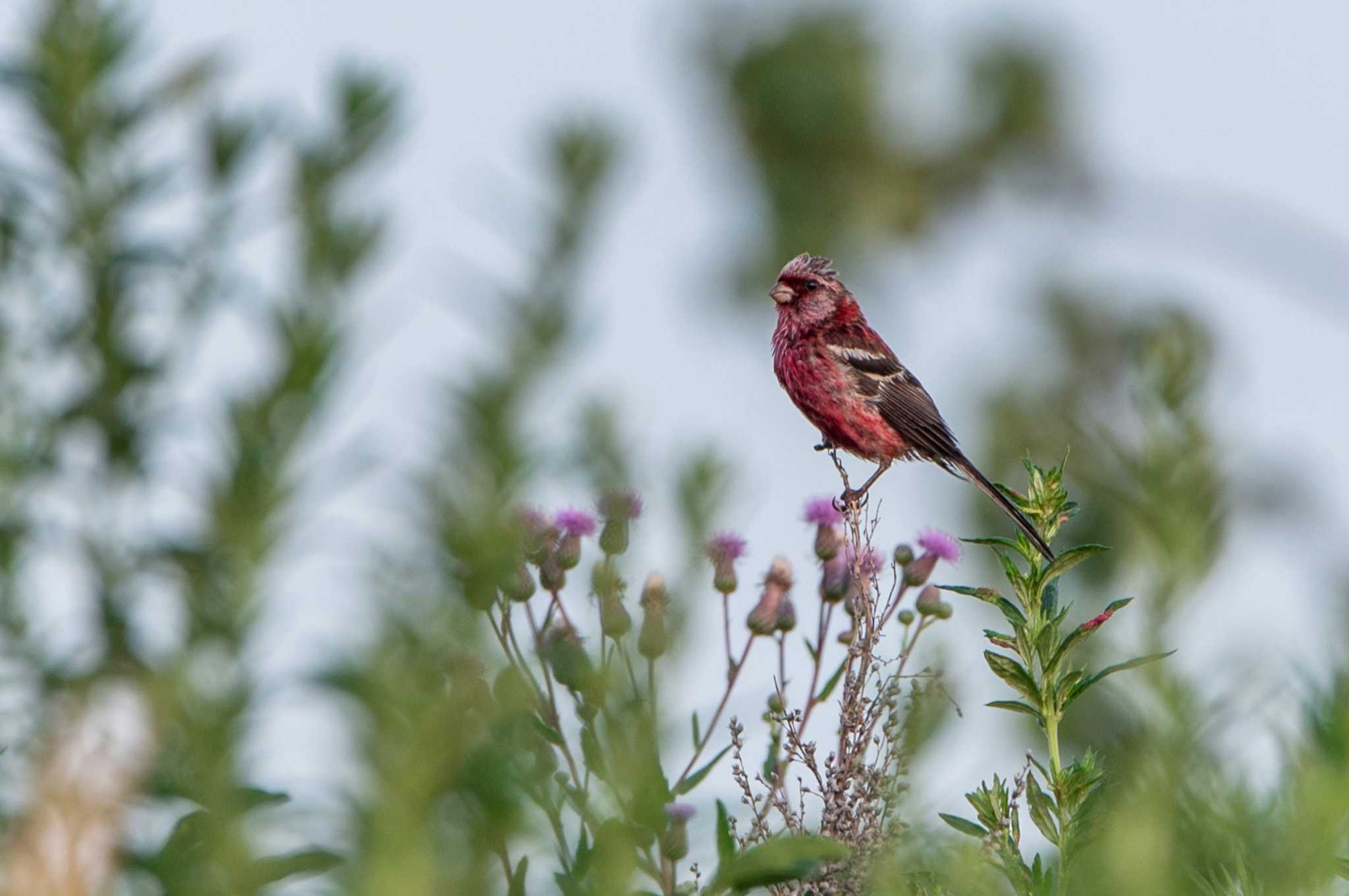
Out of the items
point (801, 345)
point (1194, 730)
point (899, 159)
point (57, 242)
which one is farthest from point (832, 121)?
point (1194, 730)

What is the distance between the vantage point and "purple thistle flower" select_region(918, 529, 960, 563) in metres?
4.09

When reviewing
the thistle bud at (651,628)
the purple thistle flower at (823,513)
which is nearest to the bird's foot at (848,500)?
the purple thistle flower at (823,513)

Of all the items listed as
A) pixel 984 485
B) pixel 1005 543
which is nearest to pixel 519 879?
pixel 1005 543

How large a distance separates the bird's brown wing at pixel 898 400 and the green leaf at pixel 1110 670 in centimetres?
443

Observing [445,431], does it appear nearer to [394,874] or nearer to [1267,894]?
[394,874]

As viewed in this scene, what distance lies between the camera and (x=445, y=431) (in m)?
1.13

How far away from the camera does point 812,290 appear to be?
670 cm

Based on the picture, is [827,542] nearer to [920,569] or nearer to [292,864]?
[920,569]

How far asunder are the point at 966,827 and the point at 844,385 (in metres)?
4.44

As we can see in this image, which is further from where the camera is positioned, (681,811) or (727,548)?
(727,548)

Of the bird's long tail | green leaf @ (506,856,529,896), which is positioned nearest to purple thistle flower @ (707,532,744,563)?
green leaf @ (506,856,529,896)

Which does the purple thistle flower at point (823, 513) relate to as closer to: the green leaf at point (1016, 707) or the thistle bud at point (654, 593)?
the thistle bud at point (654, 593)

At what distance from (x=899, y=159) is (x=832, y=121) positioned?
84 centimetres

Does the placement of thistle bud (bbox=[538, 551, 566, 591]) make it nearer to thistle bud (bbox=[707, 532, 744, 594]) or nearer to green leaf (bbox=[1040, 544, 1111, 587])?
thistle bud (bbox=[707, 532, 744, 594])
